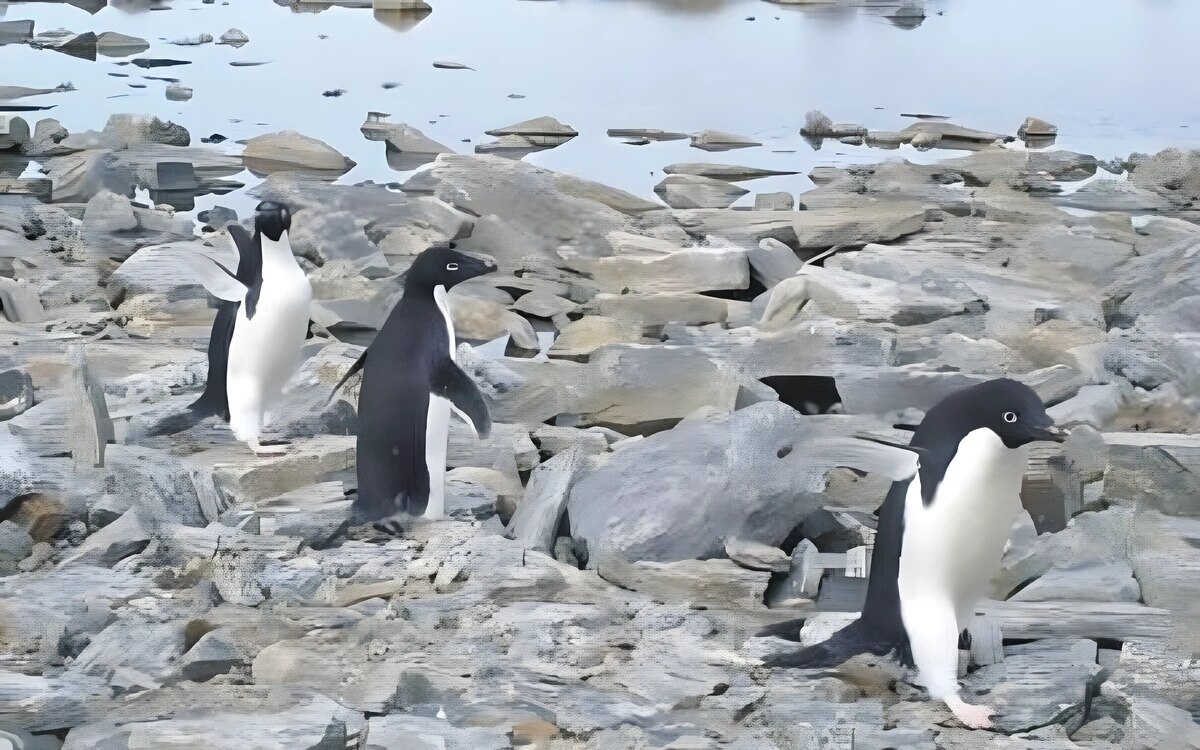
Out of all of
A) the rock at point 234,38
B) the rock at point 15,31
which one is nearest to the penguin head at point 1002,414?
the rock at point 234,38

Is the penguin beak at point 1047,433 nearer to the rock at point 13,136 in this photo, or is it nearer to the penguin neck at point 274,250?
the penguin neck at point 274,250

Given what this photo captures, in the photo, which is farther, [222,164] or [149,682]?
[222,164]

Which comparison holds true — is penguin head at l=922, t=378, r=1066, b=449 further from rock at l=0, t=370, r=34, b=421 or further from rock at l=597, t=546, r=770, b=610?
rock at l=0, t=370, r=34, b=421

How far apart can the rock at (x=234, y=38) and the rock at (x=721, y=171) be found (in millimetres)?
3879

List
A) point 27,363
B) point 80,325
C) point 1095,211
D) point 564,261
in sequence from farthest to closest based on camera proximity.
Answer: point 1095,211 < point 564,261 < point 80,325 < point 27,363

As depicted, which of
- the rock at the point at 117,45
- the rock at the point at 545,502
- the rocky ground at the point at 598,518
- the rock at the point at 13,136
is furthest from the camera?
the rock at the point at 117,45

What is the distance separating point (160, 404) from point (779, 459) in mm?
1316

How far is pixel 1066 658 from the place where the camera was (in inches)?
77.5

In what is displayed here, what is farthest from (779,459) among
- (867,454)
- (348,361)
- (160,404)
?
(160,404)

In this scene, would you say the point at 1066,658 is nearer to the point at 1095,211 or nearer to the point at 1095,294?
the point at 1095,294

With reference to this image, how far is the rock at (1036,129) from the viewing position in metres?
7.08

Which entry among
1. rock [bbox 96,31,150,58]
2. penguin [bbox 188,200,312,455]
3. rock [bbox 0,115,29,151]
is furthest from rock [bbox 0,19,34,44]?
penguin [bbox 188,200,312,455]

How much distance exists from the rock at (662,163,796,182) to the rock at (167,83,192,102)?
3165mm

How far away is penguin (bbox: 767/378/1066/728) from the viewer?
1782mm
